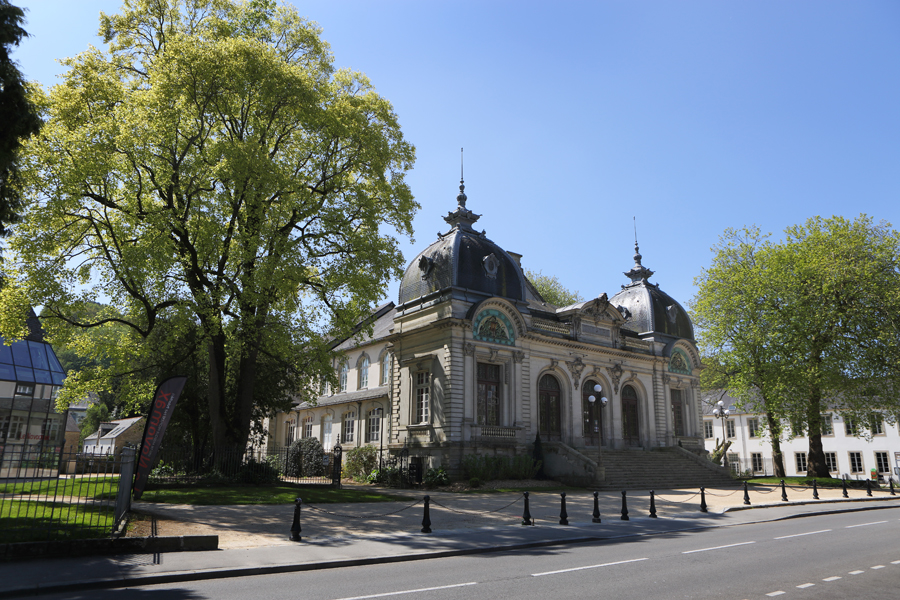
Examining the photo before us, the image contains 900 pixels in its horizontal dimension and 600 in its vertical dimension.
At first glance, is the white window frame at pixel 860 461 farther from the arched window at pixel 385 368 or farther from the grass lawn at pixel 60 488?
the grass lawn at pixel 60 488

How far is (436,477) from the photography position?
2694 cm

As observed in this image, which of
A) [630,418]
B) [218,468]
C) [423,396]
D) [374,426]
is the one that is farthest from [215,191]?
[630,418]

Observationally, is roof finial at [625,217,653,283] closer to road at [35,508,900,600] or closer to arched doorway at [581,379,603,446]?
arched doorway at [581,379,603,446]

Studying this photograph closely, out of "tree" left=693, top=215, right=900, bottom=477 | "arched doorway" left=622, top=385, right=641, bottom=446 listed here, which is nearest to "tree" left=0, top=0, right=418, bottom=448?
"arched doorway" left=622, top=385, right=641, bottom=446

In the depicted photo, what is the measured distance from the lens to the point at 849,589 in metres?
8.20

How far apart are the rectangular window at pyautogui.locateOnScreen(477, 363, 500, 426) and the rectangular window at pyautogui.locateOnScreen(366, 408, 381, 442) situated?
816 centimetres

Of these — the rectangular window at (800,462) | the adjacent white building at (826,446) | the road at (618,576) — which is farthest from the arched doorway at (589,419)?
the rectangular window at (800,462)

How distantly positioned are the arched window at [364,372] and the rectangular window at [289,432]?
31.0ft

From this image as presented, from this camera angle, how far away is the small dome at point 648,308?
39812 millimetres

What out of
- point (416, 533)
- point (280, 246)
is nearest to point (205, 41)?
point (280, 246)

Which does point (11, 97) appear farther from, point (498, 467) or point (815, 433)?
point (815, 433)

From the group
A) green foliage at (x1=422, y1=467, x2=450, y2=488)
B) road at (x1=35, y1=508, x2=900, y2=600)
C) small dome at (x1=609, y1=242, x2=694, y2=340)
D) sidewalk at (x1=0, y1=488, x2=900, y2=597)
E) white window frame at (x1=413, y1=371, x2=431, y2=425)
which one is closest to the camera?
road at (x1=35, y1=508, x2=900, y2=600)

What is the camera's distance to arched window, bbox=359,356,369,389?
128 feet

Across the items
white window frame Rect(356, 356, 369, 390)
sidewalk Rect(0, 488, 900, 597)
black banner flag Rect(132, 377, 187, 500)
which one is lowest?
sidewalk Rect(0, 488, 900, 597)
